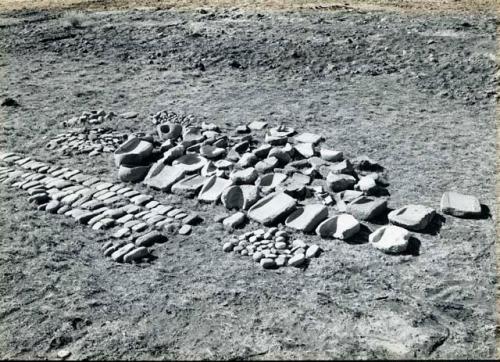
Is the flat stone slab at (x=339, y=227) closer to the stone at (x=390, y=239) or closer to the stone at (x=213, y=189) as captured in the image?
the stone at (x=390, y=239)

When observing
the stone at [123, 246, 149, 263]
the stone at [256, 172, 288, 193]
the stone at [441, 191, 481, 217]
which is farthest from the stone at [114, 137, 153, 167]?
the stone at [441, 191, 481, 217]

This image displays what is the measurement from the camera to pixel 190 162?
6.16 meters

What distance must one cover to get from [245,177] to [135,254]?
1466mm

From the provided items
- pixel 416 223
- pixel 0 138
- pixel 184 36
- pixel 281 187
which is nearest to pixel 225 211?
pixel 281 187

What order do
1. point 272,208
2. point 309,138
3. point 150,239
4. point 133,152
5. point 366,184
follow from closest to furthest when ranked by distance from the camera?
point 150,239
point 272,208
point 366,184
point 133,152
point 309,138

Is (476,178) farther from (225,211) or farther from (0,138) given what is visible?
(0,138)

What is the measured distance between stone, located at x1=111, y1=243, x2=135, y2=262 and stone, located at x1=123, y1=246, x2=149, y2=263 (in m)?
0.05

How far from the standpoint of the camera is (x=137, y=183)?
598 centimetres

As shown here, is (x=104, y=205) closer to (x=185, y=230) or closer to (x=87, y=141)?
(x=185, y=230)

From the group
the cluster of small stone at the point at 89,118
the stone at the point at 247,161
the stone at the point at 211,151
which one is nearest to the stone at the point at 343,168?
the stone at the point at 247,161

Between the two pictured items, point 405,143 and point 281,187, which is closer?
point 281,187

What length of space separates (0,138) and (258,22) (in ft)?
17.6

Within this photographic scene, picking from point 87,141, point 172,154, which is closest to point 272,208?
point 172,154

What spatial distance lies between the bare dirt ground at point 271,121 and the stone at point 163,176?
1.50 feet
